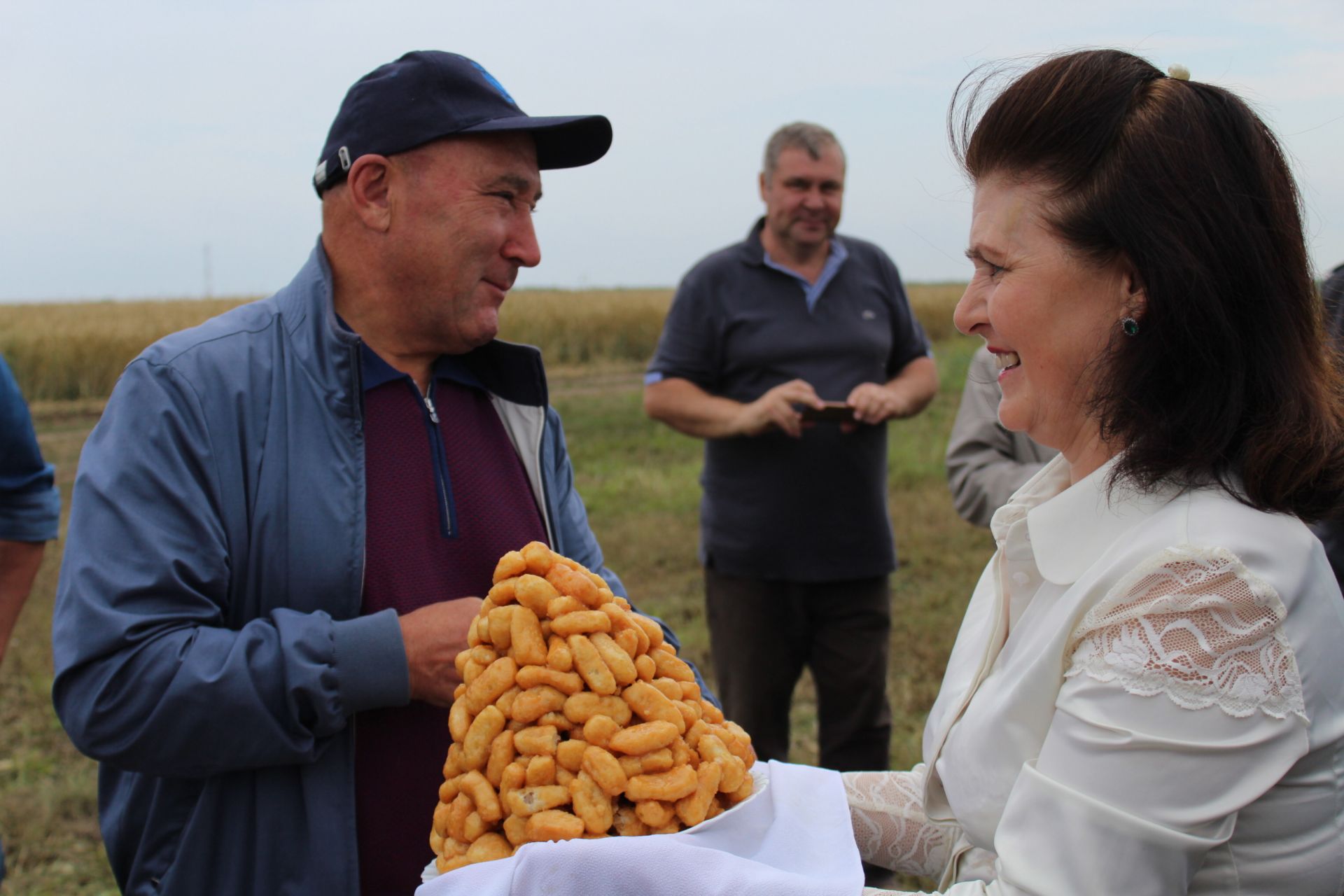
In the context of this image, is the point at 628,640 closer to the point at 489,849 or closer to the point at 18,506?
the point at 489,849

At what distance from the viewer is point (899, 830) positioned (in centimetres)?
199

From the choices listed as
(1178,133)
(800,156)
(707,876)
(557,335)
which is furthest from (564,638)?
(557,335)

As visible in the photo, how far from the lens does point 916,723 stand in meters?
5.16

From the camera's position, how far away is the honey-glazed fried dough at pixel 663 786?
147cm

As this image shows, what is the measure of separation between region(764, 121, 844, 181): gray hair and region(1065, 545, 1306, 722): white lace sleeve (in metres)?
3.43

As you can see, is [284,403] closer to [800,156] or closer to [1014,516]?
[1014,516]

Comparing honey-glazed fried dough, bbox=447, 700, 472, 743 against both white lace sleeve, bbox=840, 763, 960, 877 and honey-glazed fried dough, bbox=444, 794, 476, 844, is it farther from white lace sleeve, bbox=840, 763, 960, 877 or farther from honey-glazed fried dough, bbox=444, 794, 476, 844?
white lace sleeve, bbox=840, 763, 960, 877

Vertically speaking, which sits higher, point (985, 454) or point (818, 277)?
point (818, 277)

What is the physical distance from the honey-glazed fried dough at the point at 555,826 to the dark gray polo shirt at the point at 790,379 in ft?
9.74

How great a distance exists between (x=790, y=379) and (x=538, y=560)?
9.85 ft

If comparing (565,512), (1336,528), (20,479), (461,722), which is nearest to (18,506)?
(20,479)

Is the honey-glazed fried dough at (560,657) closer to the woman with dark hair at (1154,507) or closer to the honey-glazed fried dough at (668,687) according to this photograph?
the honey-glazed fried dough at (668,687)

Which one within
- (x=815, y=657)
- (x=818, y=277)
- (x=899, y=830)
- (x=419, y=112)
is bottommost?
(x=815, y=657)

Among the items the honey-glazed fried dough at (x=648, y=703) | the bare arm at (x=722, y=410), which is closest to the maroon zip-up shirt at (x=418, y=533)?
the honey-glazed fried dough at (x=648, y=703)
